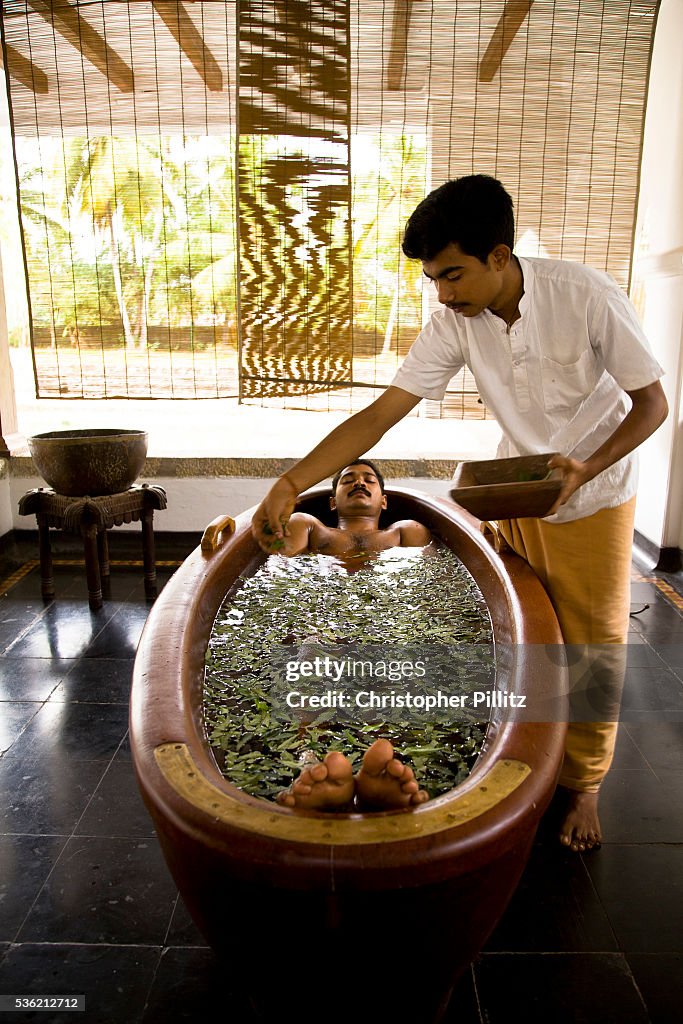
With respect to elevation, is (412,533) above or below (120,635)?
above

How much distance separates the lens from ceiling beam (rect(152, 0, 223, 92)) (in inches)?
147

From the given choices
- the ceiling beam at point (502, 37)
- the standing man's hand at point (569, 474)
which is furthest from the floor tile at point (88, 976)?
the ceiling beam at point (502, 37)

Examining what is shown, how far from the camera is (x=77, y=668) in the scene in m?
2.79

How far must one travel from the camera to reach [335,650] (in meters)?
1.91

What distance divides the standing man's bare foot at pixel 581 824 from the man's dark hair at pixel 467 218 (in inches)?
53.8

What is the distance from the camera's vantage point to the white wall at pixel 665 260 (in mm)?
3588

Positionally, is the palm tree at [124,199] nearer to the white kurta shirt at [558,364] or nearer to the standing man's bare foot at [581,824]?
the white kurta shirt at [558,364]

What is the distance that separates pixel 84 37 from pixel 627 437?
3767mm

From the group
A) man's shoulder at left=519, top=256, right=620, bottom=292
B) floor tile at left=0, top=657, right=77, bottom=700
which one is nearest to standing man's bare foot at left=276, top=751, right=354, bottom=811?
man's shoulder at left=519, top=256, right=620, bottom=292

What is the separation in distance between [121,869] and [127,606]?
1.77 meters

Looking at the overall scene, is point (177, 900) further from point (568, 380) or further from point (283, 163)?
point (283, 163)

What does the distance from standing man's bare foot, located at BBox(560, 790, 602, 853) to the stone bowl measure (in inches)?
92.6

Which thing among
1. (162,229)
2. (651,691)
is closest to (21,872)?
(651,691)

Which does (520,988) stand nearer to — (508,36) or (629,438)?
(629,438)
